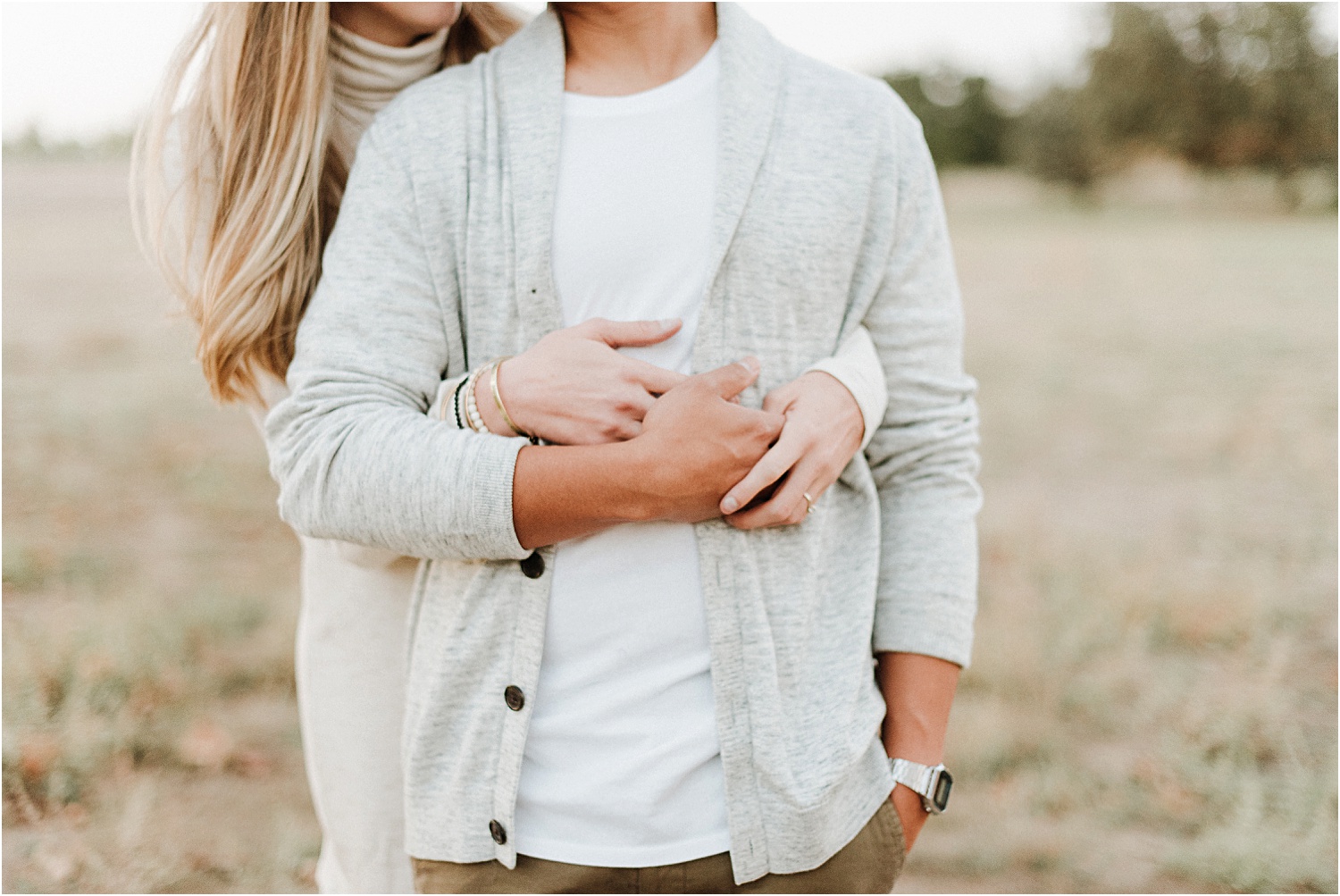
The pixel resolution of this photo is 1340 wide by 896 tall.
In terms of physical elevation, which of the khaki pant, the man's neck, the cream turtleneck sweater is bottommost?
the khaki pant

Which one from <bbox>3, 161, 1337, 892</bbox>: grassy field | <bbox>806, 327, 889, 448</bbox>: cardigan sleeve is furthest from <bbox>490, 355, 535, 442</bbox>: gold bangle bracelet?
<bbox>3, 161, 1337, 892</bbox>: grassy field

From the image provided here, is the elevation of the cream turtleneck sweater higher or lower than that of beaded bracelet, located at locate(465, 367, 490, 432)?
higher

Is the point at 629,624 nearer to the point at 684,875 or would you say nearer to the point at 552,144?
the point at 684,875

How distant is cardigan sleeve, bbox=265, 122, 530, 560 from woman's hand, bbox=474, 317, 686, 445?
→ 0.15ft

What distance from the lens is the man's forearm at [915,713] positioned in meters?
1.54

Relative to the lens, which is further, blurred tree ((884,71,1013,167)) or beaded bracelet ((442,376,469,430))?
blurred tree ((884,71,1013,167))

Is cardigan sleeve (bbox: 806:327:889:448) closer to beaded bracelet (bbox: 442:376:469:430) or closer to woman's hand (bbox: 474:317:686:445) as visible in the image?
woman's hand (bbox: 474:317:686:445)

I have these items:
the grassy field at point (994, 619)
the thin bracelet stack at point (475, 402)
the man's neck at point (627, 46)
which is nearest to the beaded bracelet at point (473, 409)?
the thin bracelet stack at point (475, 402)

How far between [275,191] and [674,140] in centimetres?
62

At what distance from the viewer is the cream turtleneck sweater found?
5.50 ft

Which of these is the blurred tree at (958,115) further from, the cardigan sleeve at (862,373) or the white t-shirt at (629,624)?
the white t-shirt at (629,624)

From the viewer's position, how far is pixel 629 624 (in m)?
1.35

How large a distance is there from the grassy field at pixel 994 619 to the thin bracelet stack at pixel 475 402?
83.7 inches

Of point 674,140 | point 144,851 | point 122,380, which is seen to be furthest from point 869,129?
point 122,380
